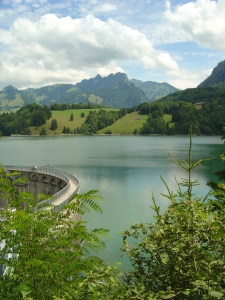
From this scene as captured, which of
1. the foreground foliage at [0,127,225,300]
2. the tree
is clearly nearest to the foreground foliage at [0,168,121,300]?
the foreground foliage at [0,127,225,300]

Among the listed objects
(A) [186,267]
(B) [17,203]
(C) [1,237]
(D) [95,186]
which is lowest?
(D) [95,186]

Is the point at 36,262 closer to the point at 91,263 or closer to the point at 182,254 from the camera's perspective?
the point at 91,263

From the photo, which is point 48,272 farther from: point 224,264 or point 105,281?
point 224,264

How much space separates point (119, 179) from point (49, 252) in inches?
2187

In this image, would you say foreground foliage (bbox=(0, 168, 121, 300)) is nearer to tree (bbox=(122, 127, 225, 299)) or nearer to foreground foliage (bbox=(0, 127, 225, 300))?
foreground foliage (bbox=(0, 127, 225, 300))

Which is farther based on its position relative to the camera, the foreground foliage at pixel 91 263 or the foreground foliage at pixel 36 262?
the foreground foliage at pixel 36 262

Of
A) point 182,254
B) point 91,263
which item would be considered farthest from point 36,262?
point 182,254

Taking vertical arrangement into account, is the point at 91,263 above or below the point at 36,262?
below

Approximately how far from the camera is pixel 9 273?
4492 mm

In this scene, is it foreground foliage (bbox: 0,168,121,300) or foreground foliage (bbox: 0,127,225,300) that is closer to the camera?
foreground foliage (bbox: 0,127,225,300)

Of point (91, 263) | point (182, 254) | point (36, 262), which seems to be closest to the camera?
point (36, 262)

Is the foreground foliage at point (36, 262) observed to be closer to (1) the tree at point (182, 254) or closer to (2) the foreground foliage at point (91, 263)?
(2) the foreground foliage at point (91, 263)

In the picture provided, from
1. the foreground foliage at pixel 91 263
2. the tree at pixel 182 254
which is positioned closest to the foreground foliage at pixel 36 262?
the foreground foliage at pixel 91 263

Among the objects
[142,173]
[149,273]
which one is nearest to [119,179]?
[142,173]
